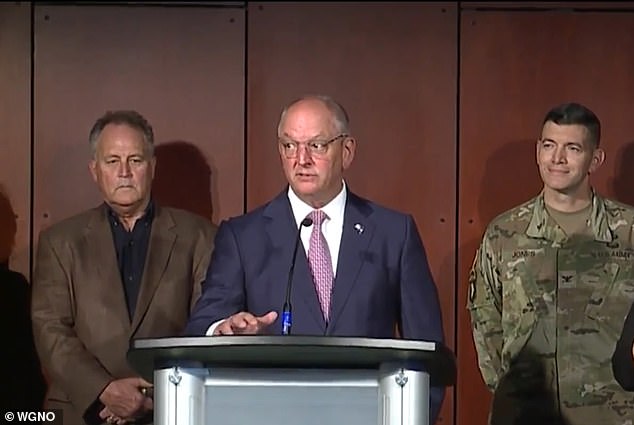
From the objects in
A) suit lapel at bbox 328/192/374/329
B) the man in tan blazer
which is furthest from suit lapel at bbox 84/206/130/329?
suit lapel at bbox 328/192/374/329

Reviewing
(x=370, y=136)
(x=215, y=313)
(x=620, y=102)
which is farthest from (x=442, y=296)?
(x=215, y=313)

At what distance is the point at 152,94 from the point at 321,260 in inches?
65.8

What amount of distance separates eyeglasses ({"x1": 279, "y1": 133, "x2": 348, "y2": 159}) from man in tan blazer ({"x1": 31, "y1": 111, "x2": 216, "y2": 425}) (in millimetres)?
841

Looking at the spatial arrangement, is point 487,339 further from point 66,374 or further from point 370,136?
point 66,374

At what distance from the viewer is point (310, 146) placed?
3189 millimetres

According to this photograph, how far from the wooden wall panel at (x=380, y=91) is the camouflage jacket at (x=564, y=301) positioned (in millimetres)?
650

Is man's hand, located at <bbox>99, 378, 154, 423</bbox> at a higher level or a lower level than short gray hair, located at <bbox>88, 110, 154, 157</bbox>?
lower

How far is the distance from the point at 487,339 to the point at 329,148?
1.10 metres

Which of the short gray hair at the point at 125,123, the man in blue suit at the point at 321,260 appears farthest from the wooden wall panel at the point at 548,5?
the man in blue suit at the point at 321,260

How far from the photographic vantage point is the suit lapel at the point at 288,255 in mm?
3129

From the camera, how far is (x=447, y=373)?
2518mm

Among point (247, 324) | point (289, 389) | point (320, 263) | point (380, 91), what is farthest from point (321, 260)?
point (380, 91)

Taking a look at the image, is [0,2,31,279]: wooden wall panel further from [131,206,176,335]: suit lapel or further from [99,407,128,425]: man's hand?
[99,407,128,425]: man's hand

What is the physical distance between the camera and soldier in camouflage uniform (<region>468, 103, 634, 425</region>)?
3902 mm
